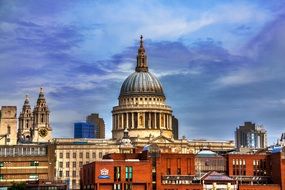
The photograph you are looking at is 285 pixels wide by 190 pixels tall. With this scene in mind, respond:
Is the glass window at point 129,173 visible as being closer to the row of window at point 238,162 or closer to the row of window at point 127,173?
the row of window at point 127,173

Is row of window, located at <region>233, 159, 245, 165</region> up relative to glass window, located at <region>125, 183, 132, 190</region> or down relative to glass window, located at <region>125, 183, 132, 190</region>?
up

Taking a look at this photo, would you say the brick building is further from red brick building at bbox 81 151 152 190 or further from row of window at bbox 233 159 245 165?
row of window at bbox 233 159 245 165

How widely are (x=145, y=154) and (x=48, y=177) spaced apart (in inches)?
1143

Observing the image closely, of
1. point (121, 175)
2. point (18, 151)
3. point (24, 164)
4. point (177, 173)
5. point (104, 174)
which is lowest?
point (121, 175)

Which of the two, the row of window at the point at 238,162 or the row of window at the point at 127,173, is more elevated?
the row of window at the point at 238,162

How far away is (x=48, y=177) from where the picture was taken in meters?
196

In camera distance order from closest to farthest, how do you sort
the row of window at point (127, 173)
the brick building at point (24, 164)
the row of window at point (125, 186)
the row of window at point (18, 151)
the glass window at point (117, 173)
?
the row of window at point (125, 186), the glass window at point (117, 173), the row of window at point (127, 173), the brick building at point (24, 164), the row of window at point (18, 151)

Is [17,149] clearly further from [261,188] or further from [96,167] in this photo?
[261,188]

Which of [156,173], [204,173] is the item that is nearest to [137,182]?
[156,173]

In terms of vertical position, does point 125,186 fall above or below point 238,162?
below

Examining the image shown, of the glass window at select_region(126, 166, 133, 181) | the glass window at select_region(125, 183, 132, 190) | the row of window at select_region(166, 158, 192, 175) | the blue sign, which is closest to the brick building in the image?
the blue sign

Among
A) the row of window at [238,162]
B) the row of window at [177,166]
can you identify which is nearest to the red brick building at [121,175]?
the row of window at [177,166]

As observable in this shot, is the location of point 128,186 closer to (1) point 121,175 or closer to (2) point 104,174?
(1) point 121,175

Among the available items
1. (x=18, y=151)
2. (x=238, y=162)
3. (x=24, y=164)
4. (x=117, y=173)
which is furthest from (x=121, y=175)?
(x=18, y=151)
